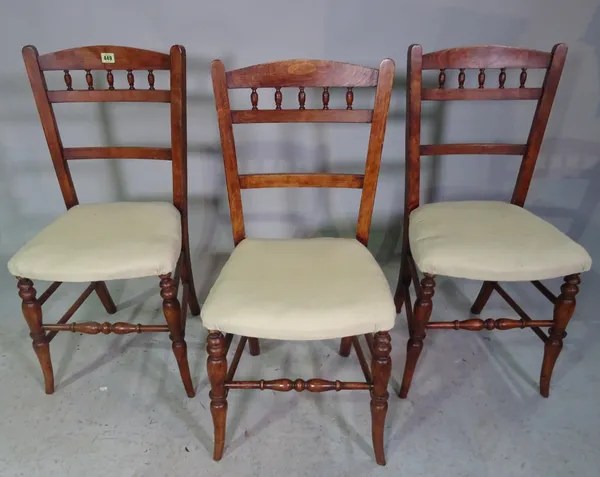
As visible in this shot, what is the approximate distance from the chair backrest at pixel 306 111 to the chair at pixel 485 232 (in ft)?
0.54

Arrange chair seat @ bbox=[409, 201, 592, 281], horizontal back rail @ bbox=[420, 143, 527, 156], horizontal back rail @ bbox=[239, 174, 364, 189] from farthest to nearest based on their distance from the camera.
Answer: horizontal back rail @ bbox=[420, 143, 527, 156] → horizontal back rail @ bbox=[239, 174, 364, 189] → chair seat @ bbox=[409, 201, 592, 281]

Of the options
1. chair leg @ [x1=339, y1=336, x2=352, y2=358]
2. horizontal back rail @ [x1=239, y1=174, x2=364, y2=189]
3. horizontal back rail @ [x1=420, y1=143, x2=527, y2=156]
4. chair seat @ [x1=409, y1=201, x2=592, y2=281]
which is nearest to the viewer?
chair seat @ [x1=409, y1=201, x2=592, y2=281]

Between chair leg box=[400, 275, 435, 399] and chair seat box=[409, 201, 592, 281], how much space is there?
1.8 inches

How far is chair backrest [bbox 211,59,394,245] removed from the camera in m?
1.18

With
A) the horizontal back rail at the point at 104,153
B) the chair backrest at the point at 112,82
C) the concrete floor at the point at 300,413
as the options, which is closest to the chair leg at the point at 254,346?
the concrete floor at the point at 300,413

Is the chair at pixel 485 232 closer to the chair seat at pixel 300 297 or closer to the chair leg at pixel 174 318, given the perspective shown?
the chair seat at pixel 300 297

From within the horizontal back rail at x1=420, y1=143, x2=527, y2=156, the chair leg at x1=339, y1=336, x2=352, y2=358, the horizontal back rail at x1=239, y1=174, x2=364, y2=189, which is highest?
the horizontal back rail at x1=420, y1=143, x2=527, y2=156

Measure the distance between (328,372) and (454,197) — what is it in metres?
0.82

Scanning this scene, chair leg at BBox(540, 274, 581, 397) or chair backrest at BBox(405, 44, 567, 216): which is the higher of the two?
chair backrest at BBox(405, 44, 567, 216)

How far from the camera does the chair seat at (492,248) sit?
45.8 inches

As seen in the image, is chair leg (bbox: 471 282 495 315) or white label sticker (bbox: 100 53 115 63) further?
chair leg (bbox: 471 282 495 315)

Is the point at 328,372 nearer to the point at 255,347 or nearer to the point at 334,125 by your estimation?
the point at 255,347

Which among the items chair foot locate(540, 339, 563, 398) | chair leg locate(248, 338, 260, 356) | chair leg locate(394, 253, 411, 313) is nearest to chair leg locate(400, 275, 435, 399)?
chair leg locate(394, 253, 411, 313)

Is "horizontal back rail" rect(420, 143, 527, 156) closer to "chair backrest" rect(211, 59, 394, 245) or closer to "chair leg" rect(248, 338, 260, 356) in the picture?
"chair backrest" rect(211, 59, 394, 245)
